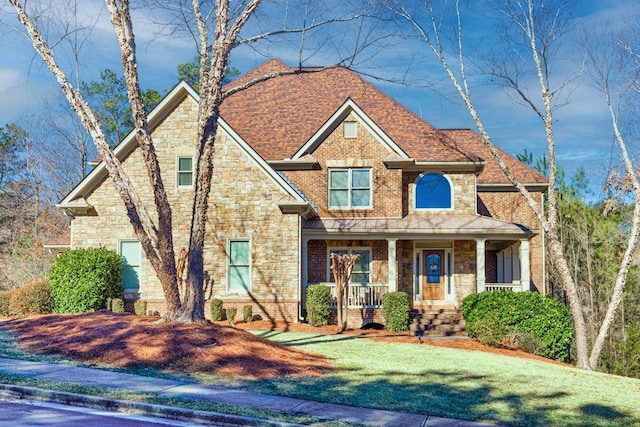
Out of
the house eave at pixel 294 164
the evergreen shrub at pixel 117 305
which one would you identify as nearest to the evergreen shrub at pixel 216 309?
the evergreen shrub at pixel 117 305

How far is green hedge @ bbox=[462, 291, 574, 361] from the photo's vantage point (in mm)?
18703

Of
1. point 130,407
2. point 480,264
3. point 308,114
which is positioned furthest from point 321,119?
point 130,407

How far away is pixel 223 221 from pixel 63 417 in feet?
45.2

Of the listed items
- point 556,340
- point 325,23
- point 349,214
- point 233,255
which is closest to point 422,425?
point 325,23

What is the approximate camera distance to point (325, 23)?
48.8 feet

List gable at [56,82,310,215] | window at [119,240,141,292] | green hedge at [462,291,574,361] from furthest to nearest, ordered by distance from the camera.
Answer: window at [119,240,141,292], gable at [56,82,310,215], green hedge at [462,291,574,361]

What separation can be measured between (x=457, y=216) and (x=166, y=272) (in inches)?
555

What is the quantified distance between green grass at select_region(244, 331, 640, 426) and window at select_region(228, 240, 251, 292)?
6002mm

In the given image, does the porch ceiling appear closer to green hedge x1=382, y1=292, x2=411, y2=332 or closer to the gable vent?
green hedge x1=382, y1=292, x2=411, y2=332

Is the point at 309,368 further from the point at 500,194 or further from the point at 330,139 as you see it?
the point at 500,194

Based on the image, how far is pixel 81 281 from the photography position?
2008 centimetres

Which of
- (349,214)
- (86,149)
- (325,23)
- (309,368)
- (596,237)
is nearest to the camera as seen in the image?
(309,368)

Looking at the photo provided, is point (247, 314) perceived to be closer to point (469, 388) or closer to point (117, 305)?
point (117, 305)

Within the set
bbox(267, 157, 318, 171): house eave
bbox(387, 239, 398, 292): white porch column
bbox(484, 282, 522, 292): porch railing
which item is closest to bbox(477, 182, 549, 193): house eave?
bbox(484, 282, 522, 292): porch railing
